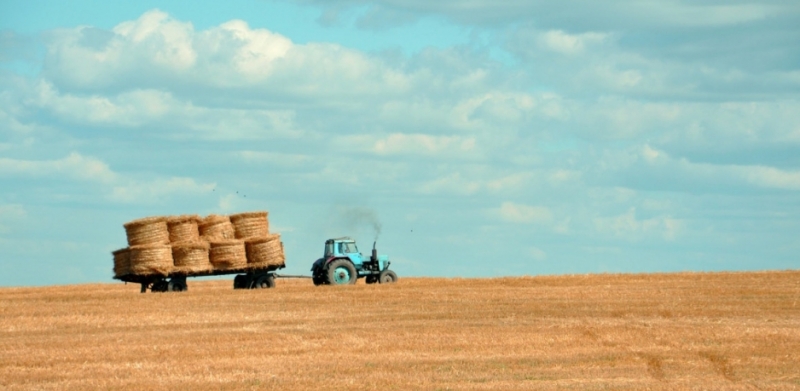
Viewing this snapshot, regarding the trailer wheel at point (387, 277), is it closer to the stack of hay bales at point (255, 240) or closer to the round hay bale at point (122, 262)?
the stack of hay bales at point (255, 240)

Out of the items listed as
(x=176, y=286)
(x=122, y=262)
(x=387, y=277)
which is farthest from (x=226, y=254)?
(x=387, y=277)

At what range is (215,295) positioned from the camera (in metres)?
29.8

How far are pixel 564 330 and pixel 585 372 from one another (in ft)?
16.0

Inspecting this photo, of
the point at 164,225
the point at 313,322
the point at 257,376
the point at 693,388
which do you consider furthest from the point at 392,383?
the point at 164,225

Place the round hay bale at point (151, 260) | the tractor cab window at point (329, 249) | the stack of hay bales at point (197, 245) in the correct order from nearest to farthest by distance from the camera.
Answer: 1. the round hay bale at point (151, 260)
2. the stack of hay bales at point (197, 245)
3. the tractor cab window at point (329, 249)

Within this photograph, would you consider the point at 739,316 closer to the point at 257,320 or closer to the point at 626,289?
the point at 626,289

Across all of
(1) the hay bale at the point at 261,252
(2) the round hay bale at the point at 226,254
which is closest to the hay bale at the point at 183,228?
(2) the round hay bale at the point at 226,254

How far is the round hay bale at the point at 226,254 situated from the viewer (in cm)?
3216

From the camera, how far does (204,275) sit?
32.1m

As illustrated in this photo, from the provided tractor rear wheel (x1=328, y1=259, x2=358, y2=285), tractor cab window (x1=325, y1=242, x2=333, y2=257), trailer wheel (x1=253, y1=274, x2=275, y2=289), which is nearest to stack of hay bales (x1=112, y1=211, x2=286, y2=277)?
trailer wheel (x1=253, y1=274, x2=275, y2=289)

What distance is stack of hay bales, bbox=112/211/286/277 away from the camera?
103ft

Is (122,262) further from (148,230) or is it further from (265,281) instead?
(265,281)

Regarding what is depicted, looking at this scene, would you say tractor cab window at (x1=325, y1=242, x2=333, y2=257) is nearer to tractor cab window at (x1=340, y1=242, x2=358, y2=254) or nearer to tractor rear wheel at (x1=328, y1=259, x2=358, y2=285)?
tractor cab window at (x1=340, y1=242, x2=358, y2=254)

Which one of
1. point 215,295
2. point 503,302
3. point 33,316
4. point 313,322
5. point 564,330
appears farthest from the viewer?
point 215,295
